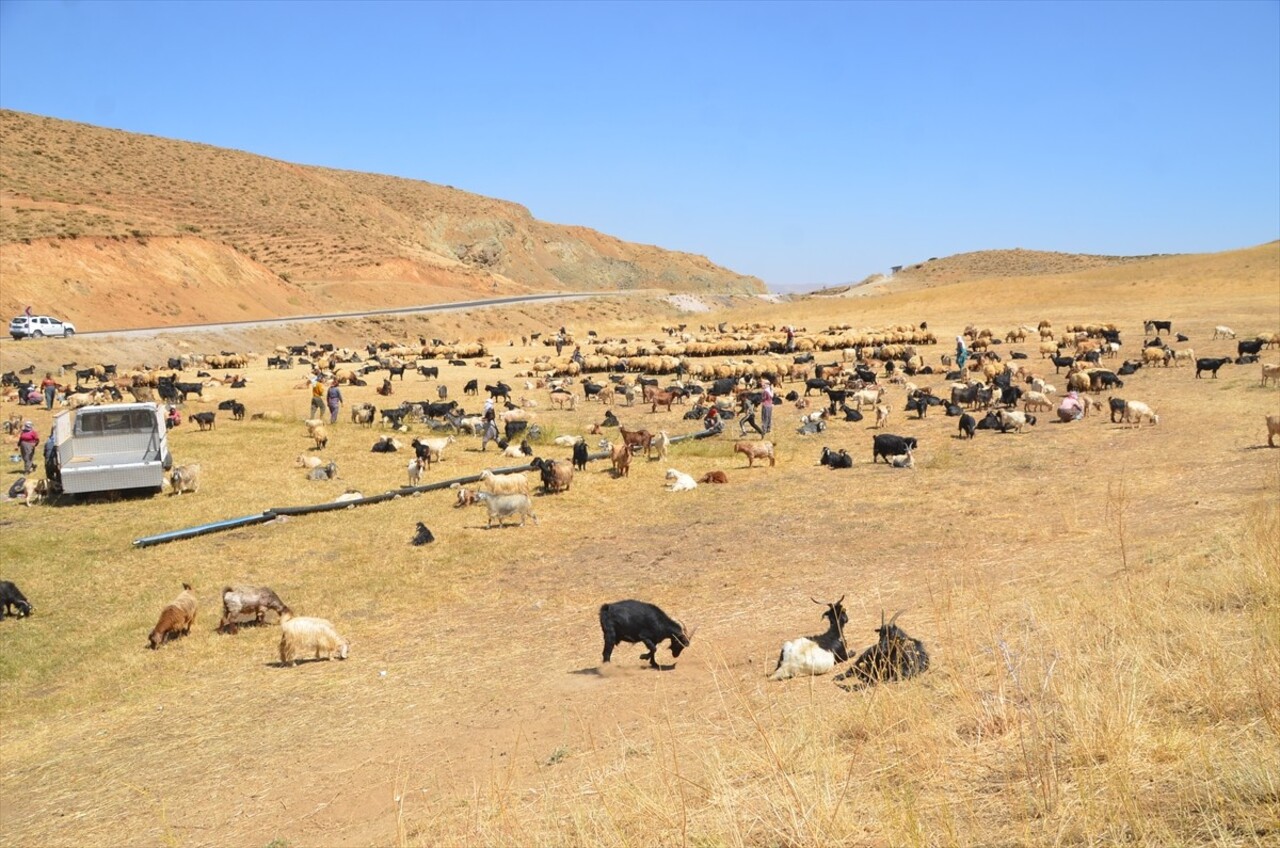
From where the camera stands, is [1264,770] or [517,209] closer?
[1264,770]

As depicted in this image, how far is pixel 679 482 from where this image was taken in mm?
20828

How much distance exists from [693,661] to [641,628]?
633 millimetres

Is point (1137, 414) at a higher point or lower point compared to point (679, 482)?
higher

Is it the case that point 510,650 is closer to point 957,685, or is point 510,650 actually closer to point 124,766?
point 124,766

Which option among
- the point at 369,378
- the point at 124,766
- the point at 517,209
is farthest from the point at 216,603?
the point at 517,209

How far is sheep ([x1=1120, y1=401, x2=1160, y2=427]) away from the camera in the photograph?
24098 mm

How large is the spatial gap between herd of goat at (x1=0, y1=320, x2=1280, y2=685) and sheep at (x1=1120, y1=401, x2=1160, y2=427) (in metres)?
0.03

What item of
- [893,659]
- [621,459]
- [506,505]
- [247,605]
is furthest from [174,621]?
[621,459]

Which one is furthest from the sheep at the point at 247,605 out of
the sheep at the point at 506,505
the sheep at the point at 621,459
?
the sheep at the point at 621,459

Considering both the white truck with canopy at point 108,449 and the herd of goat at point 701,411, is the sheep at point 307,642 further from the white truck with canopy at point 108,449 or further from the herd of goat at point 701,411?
the white truck with canopy at point 108,449

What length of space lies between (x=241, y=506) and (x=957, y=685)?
17640mm

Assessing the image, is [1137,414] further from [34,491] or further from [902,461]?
[34,491]

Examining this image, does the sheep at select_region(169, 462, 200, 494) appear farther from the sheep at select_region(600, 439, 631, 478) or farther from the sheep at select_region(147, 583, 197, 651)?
the sheep at select_region(600, 439, 631, 478)

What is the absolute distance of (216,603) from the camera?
14.8m
